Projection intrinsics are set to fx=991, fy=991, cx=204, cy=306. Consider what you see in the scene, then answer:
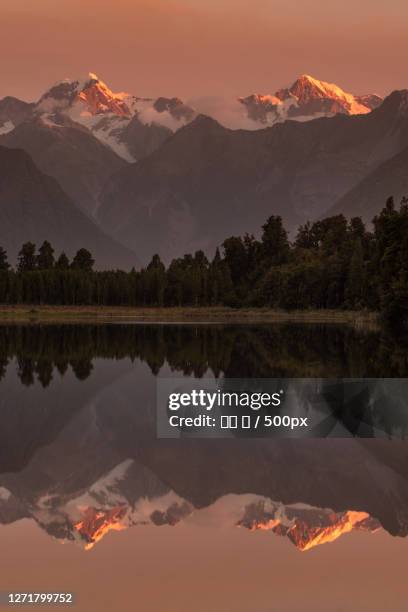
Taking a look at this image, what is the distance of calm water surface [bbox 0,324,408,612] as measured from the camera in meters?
13.7

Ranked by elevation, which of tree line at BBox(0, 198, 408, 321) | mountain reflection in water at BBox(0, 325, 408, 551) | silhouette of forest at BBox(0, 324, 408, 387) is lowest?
mountain reflection in water at BBox(0, 325, 408, 551)

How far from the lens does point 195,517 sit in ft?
55.7

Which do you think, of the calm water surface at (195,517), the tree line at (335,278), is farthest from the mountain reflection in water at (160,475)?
the tree line at (335,278)

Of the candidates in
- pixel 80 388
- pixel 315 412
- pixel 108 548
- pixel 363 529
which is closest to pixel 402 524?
pixel 363 529

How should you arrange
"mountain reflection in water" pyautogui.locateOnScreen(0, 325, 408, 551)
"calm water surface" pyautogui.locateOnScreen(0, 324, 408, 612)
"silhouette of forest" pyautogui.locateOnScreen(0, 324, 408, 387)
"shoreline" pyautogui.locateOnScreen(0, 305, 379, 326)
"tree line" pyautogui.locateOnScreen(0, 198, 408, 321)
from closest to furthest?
"calm water surface" pyautogui.locateOnScreen(0, 324, 408, 612) → "mountain reflection in water" pyautogui.locateOnScreen(0, 325, 408, 551) → "silhouette of forest" pyautogui.locateOnScreen(0, 324, 408, 387) → "tree line" pyautogui.locateOnScreen(0, 198, 408, 321) → "shoreline" pyautogui.locateOnScreen(0, 305, 379, 326)

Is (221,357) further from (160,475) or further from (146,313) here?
(146,313)

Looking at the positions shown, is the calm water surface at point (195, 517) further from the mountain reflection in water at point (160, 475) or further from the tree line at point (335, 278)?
the tree line at point (335, 278)

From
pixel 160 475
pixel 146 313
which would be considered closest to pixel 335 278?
pixel 146 313

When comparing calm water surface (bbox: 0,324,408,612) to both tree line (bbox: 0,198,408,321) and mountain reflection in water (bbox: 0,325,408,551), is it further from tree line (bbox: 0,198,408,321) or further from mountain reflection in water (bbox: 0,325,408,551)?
tree line (bbox: 0,198,408,321)

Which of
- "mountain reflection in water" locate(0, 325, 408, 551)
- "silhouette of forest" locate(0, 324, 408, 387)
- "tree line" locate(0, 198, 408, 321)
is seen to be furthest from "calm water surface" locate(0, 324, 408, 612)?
"tree line" locate(0, 198, 408, 321)

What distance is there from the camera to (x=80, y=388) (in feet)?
122

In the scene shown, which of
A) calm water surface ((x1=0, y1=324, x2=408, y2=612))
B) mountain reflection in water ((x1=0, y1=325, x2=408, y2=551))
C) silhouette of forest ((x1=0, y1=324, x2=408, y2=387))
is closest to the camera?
calm water surface ((x1=0, y1=324, x2=408, y2=612))

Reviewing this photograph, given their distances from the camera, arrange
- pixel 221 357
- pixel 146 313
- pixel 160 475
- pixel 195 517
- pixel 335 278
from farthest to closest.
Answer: pixel 146 313 < pixel 335 278 < pixel 221 357 < pixel 160 475 < pixel 195 517

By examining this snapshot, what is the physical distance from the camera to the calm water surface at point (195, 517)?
538 inches
